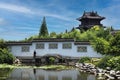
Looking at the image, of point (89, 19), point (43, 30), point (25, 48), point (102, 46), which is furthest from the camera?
point (43, 30)

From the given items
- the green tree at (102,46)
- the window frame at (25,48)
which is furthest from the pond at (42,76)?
the window frame at (25,48)

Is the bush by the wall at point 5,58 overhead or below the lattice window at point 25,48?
below

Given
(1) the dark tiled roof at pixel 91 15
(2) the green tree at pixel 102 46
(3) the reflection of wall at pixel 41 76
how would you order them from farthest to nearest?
(1) the dark tiled roof at pixel 91 15, (2) the green tree at pixel 102 46, (3) the reflection of wall at pixel 41 76

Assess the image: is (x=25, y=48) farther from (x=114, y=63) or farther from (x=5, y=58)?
(x=114, y=63)

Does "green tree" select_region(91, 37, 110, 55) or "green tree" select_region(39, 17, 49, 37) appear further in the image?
"green tree" select_region(39, 17, 49, 37)

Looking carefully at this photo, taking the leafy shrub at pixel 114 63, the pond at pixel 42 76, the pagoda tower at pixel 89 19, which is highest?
the pagoda tower at pixel 89 19

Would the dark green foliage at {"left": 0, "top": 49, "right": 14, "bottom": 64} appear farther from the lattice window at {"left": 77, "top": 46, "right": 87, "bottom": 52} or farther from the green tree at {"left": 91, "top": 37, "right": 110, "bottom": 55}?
the green tree at {"left": 91, "top": 37, "right": 110, "bottom": 55}

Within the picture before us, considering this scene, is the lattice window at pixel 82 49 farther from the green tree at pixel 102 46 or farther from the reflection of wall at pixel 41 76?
the reflection of wall at pixel 41 76

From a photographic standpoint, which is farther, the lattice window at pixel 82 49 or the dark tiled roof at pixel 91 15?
the dark tiled roof at pixel 91 15

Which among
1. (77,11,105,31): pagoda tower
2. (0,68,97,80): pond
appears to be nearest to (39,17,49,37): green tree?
(77,11,105,31): pagoda tower

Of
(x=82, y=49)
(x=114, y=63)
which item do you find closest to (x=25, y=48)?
(x=82, y=49)

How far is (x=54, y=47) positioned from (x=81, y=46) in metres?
3.88

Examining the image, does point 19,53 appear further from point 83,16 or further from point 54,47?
point 83,16

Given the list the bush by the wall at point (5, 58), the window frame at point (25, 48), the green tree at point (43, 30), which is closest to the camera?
the bush by the wall at point (5, 58)
